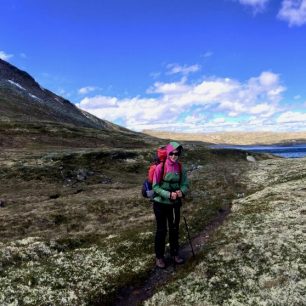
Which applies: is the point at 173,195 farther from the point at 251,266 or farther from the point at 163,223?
the point at 251,266

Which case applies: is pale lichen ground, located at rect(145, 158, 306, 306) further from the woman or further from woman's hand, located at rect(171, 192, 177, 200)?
woman's hand, located at rect(171, 192, 177, 200)

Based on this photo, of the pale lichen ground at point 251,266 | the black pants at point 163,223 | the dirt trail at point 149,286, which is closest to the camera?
the pale lichen ground at point 251,266

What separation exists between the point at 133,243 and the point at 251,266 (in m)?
8.45

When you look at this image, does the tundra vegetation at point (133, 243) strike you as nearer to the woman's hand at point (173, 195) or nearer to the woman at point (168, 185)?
the woman at point (168, 185)

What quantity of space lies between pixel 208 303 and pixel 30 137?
293 ft

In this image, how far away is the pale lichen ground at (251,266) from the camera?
19794mm

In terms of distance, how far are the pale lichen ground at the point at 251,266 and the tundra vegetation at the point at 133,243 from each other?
5cm

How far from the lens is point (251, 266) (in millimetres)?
22578

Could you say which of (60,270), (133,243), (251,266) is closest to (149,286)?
(60,270)

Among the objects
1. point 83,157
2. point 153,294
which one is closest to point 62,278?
point 153,294

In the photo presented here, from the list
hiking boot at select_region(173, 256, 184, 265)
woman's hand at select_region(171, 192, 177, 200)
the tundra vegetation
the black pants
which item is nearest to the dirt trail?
hiking boot at select_region(173, 256, 184, 265)

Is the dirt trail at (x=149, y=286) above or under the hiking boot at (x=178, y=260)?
under

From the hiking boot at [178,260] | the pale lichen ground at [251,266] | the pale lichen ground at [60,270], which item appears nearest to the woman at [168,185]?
the hiking boot at [178,260]

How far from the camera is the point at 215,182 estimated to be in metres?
54.6
